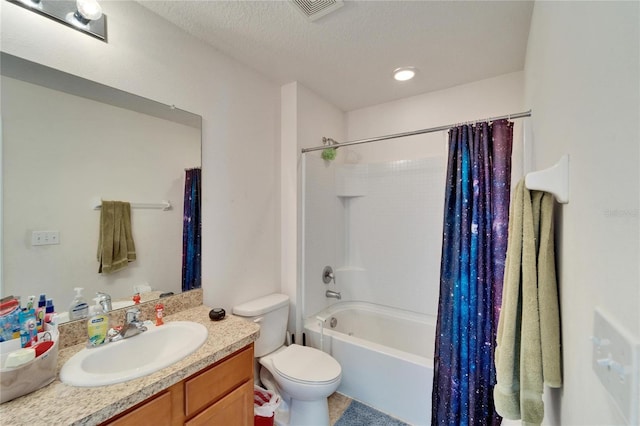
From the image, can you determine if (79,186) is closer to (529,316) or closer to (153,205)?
(153,205)

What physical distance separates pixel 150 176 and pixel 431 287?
232 cm

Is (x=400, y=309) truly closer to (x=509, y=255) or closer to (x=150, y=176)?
(x=509, y=255)

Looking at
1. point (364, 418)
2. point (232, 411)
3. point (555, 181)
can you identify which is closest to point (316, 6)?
point (555, 181)

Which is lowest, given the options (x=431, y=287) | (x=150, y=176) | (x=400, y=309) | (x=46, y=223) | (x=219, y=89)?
(x=400, y=309)

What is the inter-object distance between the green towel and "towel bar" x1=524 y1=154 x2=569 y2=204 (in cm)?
5

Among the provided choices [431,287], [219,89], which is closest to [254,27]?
[219,89]

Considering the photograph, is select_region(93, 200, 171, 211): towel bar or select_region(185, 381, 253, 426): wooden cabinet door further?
select_region(93, 200, 171, 211): towel bar

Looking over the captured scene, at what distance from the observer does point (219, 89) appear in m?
1.80

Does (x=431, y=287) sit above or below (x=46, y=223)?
below

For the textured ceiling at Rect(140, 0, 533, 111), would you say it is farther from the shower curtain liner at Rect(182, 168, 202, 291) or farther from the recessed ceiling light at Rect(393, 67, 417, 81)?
the shower curtain liner at Rect(182, 168, 202, 291)

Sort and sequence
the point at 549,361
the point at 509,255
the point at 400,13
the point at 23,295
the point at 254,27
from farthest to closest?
the point at 254,27, the point at 400,13, the point at 23,295, the point at 509,255, the point at 549,361

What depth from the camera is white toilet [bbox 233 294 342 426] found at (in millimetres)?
1602

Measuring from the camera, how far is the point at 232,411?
3.97 feet

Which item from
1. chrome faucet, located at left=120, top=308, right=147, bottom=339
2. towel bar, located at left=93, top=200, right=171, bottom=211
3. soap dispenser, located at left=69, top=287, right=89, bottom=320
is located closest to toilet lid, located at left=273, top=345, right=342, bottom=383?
chrome faucet, located at left=120, top=308, right=147, bottom=339
